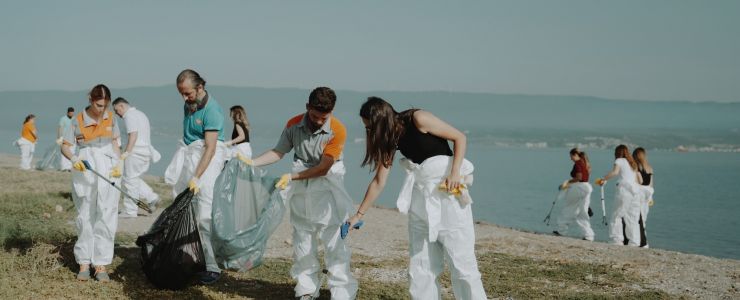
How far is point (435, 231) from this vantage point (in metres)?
5.46

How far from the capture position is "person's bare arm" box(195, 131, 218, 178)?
21.4 feet

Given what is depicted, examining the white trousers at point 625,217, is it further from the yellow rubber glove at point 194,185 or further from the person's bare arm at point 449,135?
the yellow rubber glove at point 194,185

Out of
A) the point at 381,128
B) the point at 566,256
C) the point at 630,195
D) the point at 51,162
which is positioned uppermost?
the point at 51,162

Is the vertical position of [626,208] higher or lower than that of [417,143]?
lower

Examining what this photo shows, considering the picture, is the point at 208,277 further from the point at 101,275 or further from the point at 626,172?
the point at 626,172

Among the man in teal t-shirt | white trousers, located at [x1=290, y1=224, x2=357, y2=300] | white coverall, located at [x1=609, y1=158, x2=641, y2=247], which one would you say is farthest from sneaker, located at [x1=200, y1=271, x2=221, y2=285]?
white coverall, located at [x1=609, y1=158, x2=641, y2=247]

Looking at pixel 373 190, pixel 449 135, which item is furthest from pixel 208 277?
pixel 449 135

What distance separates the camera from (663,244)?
19.6 meters

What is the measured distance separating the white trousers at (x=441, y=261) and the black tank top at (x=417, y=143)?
18.8 inches

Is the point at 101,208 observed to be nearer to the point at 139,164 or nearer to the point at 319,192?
the point at 319,192

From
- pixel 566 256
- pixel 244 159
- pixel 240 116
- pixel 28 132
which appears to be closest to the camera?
pixel 244 159

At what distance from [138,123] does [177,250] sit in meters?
4.32

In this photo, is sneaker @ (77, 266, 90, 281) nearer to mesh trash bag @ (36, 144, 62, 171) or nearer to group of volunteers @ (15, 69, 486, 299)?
group of volunteers @ (15, 69, 486, 299)

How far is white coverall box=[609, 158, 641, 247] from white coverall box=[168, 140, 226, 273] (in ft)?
26.0
